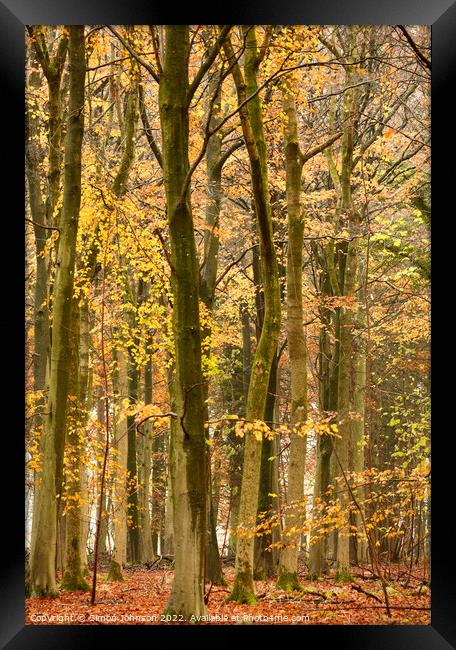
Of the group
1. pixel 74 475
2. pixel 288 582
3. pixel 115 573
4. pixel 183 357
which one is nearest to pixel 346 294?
pixel 288 582

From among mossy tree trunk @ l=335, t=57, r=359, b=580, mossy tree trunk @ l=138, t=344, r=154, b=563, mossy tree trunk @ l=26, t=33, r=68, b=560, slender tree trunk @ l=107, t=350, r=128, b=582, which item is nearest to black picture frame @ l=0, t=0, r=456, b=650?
mossy tree trunk @ l=26, t=33, r=68, b=560

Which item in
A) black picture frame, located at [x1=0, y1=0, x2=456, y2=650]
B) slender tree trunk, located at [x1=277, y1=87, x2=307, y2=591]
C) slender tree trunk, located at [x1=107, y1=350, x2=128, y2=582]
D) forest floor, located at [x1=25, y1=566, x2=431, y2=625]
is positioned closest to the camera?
black picture frame, located at [x1=0, y1=0, x2=456, y2=650]

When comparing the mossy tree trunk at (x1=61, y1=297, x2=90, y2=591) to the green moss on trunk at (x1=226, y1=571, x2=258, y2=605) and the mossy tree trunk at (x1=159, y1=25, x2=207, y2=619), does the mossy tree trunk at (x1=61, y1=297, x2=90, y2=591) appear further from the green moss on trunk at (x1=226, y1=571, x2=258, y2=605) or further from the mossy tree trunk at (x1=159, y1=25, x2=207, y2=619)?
the mossy tree trunk at (x1=159, y1=25, x2=207, y2=619)

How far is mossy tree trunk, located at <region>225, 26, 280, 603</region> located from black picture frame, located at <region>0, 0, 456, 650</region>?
10.0ft

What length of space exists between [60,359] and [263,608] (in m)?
3.52

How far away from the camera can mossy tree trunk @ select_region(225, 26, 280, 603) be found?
25.8 ft

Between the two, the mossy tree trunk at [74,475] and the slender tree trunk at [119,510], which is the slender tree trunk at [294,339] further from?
the slender tree trunk at [119,510]

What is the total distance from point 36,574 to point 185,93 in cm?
522

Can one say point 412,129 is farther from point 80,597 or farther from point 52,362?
point 80,597
